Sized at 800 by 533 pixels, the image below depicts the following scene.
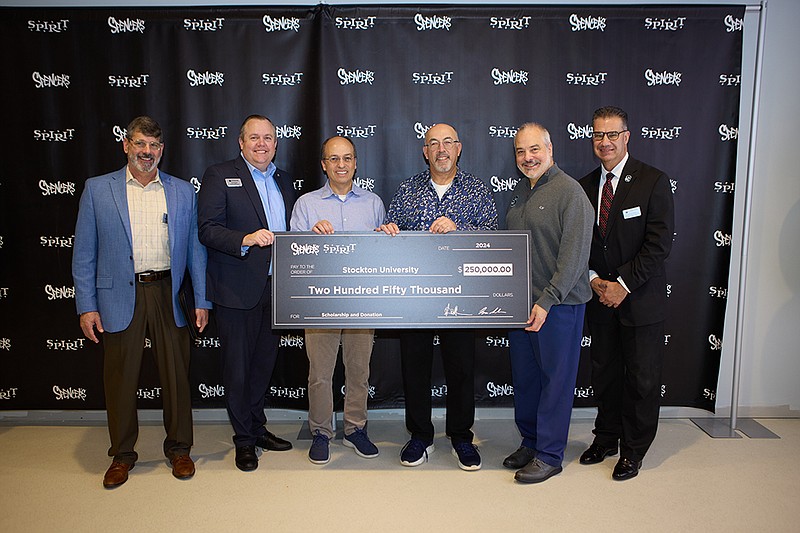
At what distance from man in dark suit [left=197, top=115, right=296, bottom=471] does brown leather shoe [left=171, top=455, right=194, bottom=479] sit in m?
0.25

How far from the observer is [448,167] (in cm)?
301

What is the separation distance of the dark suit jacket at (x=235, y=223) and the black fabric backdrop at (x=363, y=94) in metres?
0.73

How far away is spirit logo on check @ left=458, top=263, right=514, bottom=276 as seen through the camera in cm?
285

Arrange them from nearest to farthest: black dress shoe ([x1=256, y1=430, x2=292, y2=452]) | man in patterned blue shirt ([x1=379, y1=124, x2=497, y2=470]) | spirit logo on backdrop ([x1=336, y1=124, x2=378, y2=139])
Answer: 1. man in patterned blue shirt ([x1=379, y1=124, x2=497, y2=470])
2. black dress shoe ([x1=256, y1=430, x2=292, y2=452])
3. spirit logo on backdrop ([x1=336, y1=124, x2=378, y2=139])

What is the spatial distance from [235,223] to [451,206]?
115cm

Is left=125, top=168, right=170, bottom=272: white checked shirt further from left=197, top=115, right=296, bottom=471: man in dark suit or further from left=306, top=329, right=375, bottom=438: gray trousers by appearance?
left=306, top=329, right=375, bottom=438: gray trousers

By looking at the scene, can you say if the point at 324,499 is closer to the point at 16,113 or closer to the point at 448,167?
the point at 448,167

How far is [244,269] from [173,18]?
70.6 inches

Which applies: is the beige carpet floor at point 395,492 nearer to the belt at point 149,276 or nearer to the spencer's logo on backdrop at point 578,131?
the belt at point 149,276

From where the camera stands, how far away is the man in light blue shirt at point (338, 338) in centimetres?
315

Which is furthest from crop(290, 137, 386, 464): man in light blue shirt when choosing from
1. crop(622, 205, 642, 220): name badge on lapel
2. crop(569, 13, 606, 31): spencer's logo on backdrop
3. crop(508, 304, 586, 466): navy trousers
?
crop(569, 13, 606, 31): spencer's logo on backdrop

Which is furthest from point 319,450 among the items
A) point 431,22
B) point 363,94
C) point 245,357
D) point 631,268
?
point 431,22

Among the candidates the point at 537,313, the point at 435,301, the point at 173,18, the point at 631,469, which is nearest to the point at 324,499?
the point at 435,301

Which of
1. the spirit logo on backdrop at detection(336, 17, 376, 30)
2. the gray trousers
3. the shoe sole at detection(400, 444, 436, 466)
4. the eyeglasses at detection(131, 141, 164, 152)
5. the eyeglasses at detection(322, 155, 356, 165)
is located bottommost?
the shoe sole at detection(400, 444, 436, 466)
